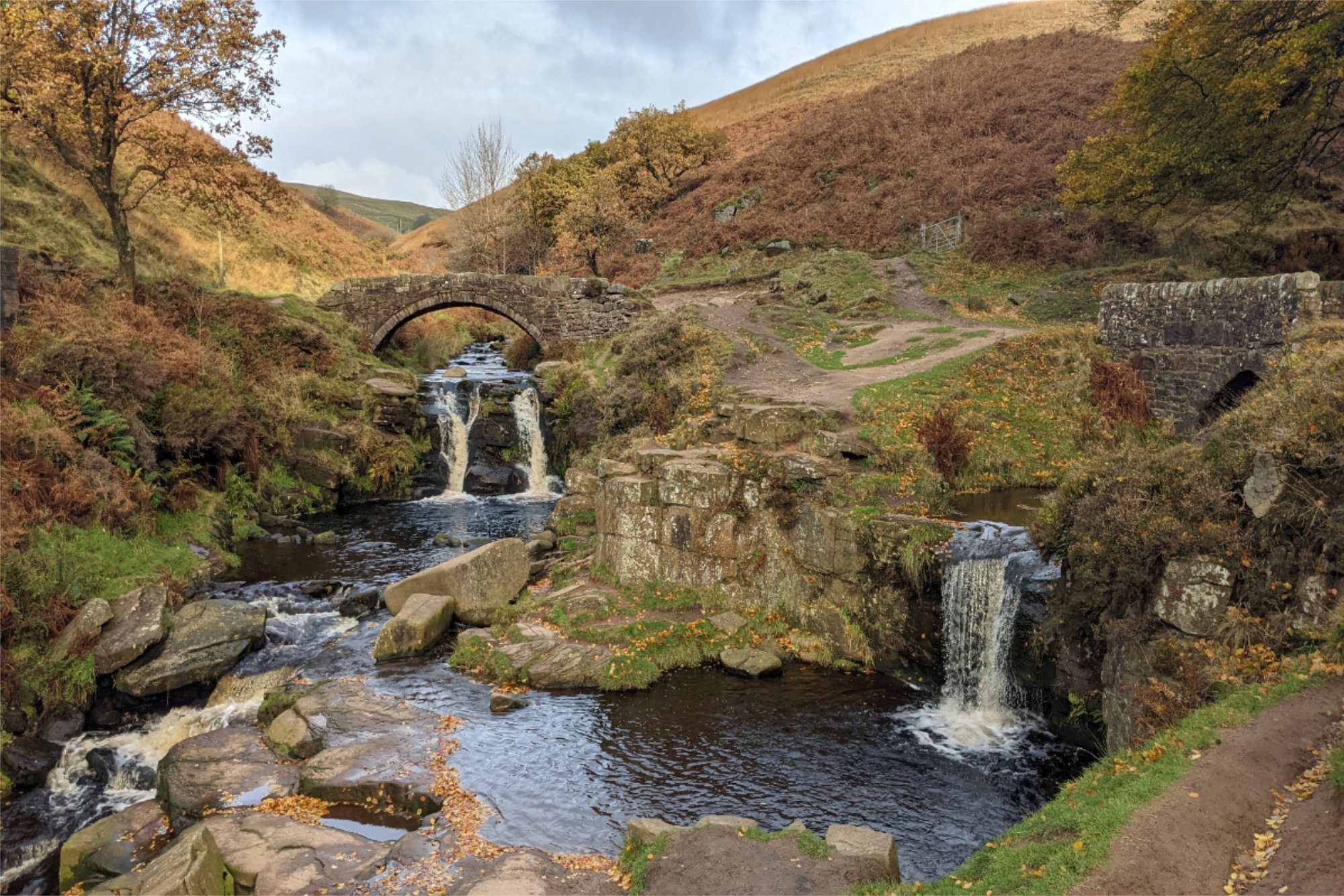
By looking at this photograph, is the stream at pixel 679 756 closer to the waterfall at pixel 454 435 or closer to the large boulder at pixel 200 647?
the large boulder at pixel 200 647

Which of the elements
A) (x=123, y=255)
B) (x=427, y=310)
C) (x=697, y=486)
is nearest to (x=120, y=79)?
(x=123, y=255)

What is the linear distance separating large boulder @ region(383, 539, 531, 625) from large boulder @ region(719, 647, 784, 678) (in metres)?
4.66

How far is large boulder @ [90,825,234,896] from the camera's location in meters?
7.45

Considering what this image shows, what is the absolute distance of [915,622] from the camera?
42.7 feet

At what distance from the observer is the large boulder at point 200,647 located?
12.7 m

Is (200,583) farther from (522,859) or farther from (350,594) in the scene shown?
(522,859)

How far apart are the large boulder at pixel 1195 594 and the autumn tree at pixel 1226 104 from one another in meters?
13.2

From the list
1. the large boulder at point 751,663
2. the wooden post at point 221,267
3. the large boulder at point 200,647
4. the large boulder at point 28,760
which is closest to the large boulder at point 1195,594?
the large boulder at point 751,663

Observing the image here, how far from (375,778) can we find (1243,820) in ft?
30.2

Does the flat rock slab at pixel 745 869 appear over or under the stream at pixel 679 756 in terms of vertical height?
over

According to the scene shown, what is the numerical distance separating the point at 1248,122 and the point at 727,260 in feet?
71.3

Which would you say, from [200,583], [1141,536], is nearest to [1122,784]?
[1141,536]

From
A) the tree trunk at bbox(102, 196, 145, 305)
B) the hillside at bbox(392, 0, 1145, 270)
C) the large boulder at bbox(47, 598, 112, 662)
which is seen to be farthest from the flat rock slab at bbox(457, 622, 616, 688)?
the hillside at bbox(392, 0, 1145, 270)

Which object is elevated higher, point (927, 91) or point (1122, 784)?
point (927, 91)
